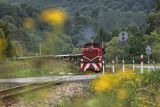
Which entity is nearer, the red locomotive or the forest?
the forest

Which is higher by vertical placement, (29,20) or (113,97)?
(29,20)

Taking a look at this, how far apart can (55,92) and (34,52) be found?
19.4 feet

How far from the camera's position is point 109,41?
78.9 m

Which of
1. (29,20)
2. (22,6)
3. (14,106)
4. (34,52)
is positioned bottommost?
(14,106)

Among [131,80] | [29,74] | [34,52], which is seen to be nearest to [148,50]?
[29,74]

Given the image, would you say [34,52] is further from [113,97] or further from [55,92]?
[55,92]

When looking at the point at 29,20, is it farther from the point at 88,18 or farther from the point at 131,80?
the point at 131,80

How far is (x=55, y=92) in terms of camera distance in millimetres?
12516

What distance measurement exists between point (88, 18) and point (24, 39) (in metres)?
3.20

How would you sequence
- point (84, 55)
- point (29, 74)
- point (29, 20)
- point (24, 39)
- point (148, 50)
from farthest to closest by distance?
point (148, 50), point (84, 55), point (29, 74), point (24, 39), point (29, 20)

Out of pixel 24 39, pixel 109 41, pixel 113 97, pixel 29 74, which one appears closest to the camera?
pixel 24 39

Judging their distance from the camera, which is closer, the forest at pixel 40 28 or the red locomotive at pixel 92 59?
the forest at pixel 40 28

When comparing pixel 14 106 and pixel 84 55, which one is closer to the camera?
pixel 14 106

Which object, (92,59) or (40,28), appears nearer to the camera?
(40,28)
